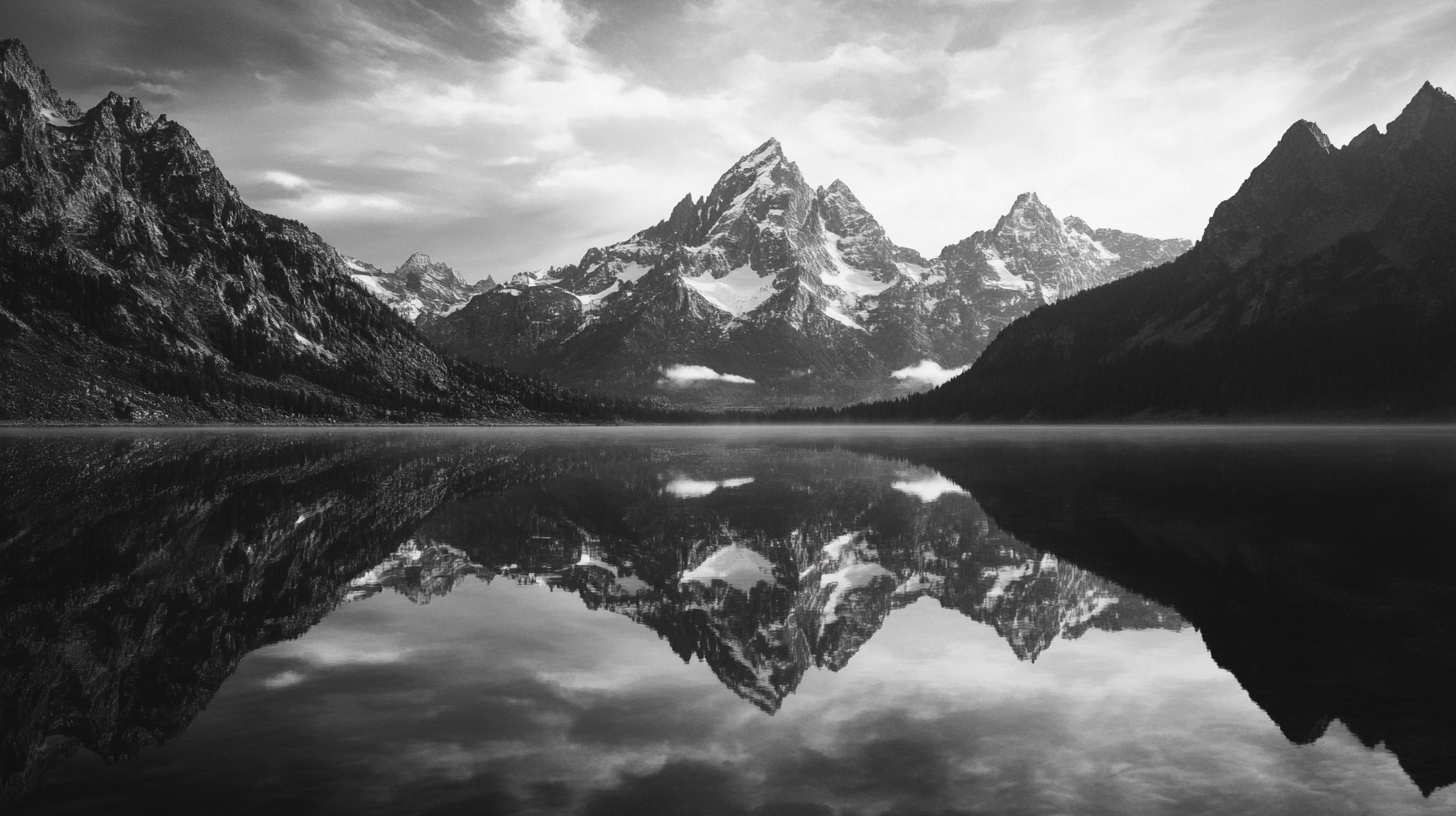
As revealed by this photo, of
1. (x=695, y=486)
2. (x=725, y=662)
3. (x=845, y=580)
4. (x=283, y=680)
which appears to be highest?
(x=695, y=486)

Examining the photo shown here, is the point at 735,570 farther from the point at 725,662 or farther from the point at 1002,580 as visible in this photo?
the point at 725,662

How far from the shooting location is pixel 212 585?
79.8 feet

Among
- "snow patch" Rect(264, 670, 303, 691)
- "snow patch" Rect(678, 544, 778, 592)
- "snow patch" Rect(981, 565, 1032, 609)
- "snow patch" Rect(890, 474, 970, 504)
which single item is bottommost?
"snow patch" Rect(981, 565, 1032, 609)

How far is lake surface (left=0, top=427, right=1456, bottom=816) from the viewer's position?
12086mm

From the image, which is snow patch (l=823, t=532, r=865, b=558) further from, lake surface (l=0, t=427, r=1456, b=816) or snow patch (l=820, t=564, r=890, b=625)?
snow patch (l=820, t=564, r=890, b=625)

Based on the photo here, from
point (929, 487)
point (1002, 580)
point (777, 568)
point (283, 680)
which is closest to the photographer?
point (283, 680)

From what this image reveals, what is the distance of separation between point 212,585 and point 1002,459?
76491mm

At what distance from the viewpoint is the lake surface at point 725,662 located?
1209cm

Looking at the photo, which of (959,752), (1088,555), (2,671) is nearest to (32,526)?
(2,671)

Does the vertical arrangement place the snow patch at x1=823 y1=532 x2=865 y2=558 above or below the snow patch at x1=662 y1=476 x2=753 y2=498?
below

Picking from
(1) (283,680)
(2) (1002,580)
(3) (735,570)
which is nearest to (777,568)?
(3) (735,570)

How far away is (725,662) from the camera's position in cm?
1836

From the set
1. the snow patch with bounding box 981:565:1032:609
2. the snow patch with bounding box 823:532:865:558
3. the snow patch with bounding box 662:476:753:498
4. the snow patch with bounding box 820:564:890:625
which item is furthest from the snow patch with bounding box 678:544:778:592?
the snow patch with bounding box 662:476:753:498

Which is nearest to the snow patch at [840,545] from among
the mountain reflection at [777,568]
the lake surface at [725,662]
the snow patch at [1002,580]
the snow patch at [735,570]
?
the mountain reflection at [777,568]
